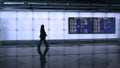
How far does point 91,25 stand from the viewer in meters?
24.4

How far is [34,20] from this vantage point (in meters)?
24.5

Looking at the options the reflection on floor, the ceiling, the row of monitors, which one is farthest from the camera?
the row of monitors

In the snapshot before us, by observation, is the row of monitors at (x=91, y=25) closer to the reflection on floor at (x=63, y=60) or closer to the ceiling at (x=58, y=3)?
the ceiling at (x=58, y=3)

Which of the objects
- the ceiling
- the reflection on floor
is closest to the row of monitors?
the ceiling

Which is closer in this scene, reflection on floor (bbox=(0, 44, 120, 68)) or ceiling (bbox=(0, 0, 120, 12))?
reflection on floor (bbox=(0, 44, 120, 68))

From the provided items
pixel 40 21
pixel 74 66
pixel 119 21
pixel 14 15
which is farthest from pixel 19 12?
pixel 74 66

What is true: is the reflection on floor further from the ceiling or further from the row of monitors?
the row of monitors

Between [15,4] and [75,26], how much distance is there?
7347 mm

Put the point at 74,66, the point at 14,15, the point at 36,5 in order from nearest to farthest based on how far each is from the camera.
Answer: the point at 74,66
the point at 36,5
the point at 14,15

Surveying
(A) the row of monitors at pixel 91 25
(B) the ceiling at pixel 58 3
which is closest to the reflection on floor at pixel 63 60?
(B) the ceiling at pixel 58 3

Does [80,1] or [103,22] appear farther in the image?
[103,22]

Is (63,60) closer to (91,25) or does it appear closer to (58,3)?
(58,3)

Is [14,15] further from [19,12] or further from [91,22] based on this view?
[91,22]

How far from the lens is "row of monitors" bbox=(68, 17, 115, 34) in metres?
24.3
